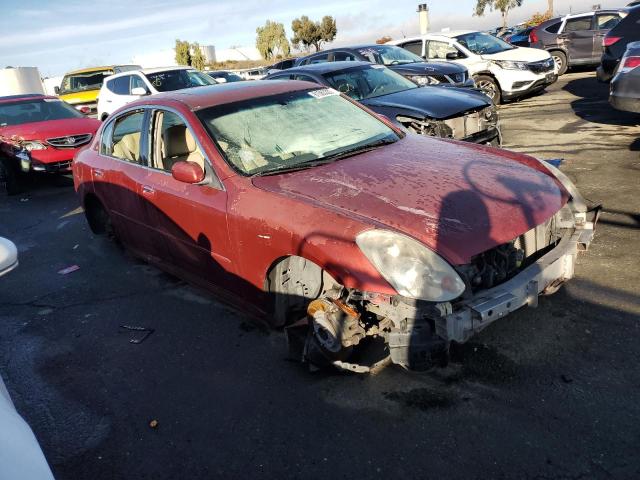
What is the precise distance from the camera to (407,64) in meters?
10.2

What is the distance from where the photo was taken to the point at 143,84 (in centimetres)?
1213

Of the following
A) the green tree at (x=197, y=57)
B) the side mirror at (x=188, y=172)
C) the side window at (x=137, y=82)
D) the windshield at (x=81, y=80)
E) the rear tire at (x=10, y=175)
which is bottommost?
the rear tire at (x=10, y=175)

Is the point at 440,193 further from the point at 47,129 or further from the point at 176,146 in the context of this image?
the point at 47,129

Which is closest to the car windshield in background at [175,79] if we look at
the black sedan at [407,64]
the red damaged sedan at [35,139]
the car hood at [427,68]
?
the red damaged sedan at [35,139]

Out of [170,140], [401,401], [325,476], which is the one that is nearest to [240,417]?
[325,476]

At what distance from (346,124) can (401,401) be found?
2256mm

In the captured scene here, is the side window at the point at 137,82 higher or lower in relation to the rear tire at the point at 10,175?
higher

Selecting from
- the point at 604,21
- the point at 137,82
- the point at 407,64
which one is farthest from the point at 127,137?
the point at 604,21

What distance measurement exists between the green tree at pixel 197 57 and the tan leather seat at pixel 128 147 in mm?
44155

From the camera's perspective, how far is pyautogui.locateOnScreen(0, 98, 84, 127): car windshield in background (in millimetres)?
9852

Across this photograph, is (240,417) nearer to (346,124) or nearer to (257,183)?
(257,183)

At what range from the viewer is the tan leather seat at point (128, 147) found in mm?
4704

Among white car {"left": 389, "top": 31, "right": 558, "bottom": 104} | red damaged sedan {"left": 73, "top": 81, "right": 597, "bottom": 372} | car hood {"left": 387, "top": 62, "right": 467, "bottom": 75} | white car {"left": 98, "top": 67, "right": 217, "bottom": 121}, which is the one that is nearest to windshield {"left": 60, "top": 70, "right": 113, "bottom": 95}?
white car {"left": 98, "top": 67, "right": 217, "bottom": 121}

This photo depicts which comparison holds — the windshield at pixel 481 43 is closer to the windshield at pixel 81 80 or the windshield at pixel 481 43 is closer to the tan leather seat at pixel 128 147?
the tan leather seat at pixel 128 147
